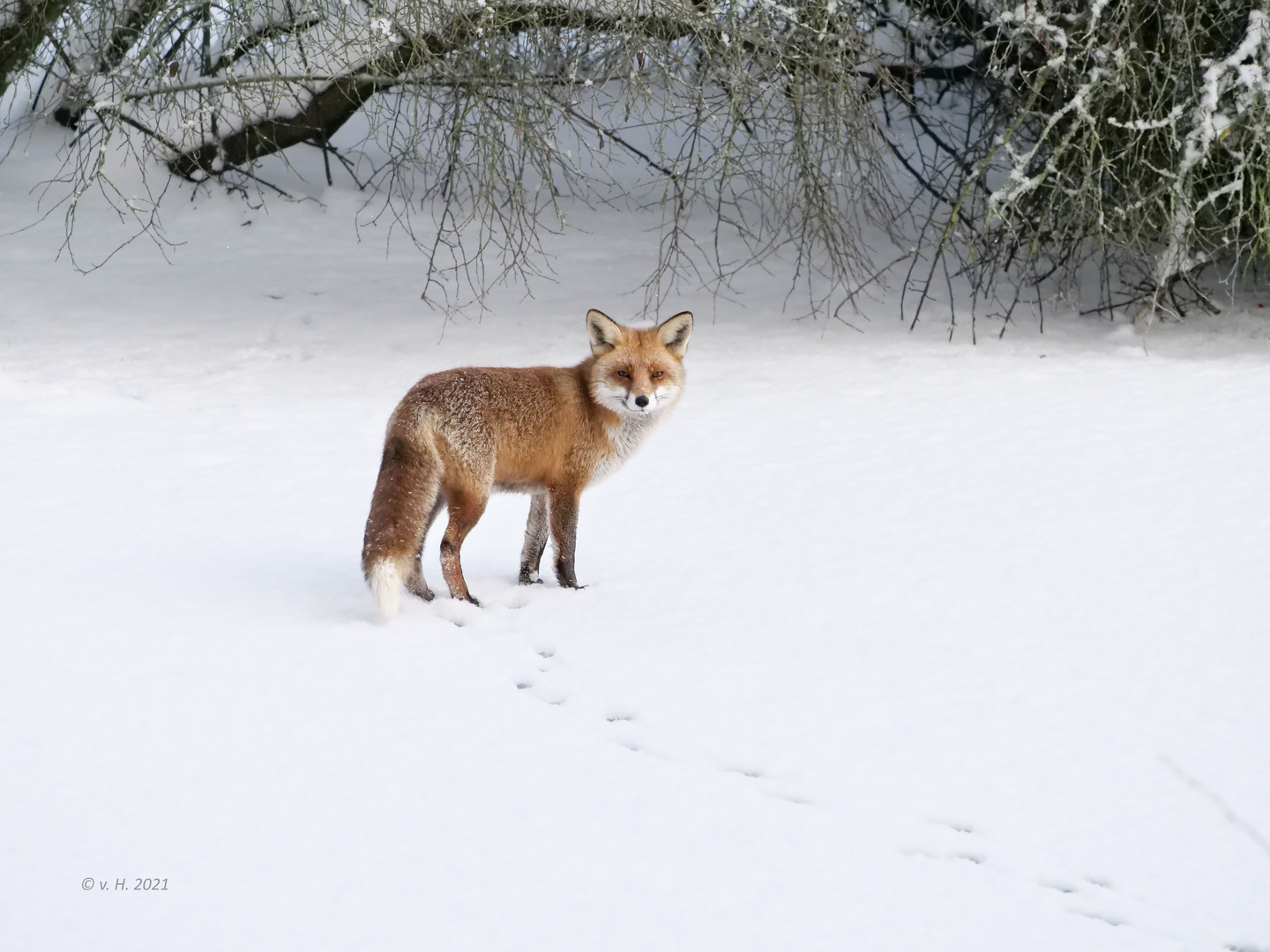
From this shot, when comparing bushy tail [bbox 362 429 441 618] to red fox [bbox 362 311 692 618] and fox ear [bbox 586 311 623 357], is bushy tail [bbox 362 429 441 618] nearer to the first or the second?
red fox [bbox 362 311 692 618]

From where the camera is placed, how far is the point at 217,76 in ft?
28.1

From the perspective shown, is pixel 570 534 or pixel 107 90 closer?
pixel 570 534

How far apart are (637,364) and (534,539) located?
0.86m

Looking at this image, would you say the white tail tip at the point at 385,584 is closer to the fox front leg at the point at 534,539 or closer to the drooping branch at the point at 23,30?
the fox front leg at the point at 534,539

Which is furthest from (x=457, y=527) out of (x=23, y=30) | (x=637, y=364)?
(x=23, y=30)

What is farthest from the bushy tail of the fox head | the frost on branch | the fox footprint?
the frost on branch

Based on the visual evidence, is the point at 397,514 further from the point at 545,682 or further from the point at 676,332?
Result: the point at 676,332

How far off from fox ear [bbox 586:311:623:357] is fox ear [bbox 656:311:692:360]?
0.18 m

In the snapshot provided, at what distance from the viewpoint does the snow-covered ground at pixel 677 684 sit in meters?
2.87

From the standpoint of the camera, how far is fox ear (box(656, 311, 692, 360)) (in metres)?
4.97

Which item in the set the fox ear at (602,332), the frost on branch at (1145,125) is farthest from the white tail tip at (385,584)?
the frost on branch at (1145,125)

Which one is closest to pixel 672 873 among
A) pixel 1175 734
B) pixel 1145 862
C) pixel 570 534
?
pixel 1145 862

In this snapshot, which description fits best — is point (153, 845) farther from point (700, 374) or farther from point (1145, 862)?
point (700, 374)

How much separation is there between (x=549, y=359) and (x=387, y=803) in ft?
18.7
